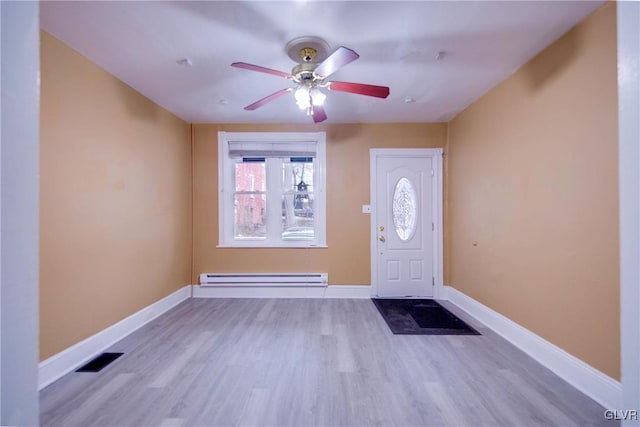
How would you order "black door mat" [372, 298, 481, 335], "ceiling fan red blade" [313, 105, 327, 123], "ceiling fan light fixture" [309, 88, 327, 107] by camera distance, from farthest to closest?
1. "black door mat" [372, 298, 481, 335]
2. "ceiling fan red blade" [313, 105, 327, 123]
3. "ceiling fan light fixture" [309, 88, 327, 107]

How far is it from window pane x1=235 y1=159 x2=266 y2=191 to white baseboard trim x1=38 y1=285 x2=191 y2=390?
5.93 feet

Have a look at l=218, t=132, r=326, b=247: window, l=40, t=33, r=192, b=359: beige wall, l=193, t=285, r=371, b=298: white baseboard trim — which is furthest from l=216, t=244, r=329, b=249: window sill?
l=40, t=33, r=192, b=359: beige wall

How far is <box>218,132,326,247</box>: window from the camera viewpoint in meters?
3.94

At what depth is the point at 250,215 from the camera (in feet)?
13.3

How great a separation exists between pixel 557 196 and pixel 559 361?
125 cm

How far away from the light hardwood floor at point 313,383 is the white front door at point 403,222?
1146mm

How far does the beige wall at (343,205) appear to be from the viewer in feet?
12.9

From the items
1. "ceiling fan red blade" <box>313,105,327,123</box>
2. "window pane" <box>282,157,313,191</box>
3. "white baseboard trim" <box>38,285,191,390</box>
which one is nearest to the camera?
"white baseboard trim" <box>38,285,191,390</box>

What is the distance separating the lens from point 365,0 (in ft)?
5.50

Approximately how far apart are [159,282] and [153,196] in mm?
1049

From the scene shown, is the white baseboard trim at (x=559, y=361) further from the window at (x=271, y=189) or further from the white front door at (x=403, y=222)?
the window at (x=271, y=189)

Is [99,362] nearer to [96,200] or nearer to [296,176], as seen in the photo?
[96,200]

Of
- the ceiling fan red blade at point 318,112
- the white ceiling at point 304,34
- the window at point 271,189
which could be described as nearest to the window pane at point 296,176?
the window at point 271,189

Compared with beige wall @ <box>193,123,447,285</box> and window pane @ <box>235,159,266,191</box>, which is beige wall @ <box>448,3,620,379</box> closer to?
beige wall @ <box>193,123,447,285</box>
